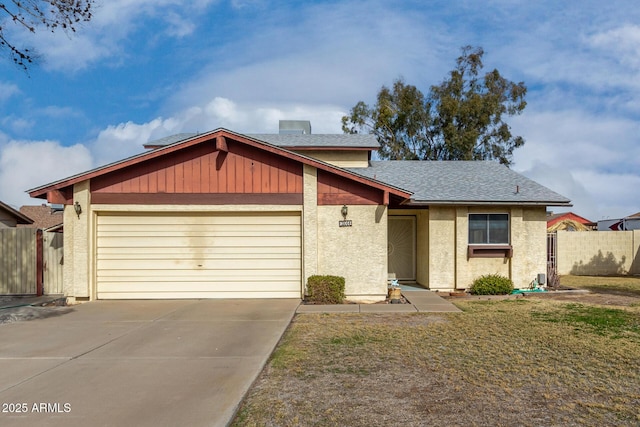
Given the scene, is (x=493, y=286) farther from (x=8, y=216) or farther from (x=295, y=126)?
(x=8, y=216)

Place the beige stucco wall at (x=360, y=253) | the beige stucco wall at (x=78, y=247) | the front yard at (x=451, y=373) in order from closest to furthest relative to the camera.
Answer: the front yard at (x=451, y=373) < the beige stucco wall at (x=78, y=247) < the beige stucco wall at (x=360, y=253)

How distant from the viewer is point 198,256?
12.4 m

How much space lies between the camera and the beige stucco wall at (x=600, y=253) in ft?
69.8

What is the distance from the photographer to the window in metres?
14.2

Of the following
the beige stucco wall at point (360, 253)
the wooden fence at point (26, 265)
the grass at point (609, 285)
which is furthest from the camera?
the grass at point (609, 285)

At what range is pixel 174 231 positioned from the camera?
1247 cm

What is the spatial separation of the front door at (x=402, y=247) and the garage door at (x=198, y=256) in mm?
4658

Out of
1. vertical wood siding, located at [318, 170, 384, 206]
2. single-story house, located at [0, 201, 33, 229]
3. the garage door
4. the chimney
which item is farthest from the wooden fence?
the chimney

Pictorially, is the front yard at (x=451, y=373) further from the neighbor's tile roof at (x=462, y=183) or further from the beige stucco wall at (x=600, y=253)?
the beige stucco wall at (x=600, y=253)

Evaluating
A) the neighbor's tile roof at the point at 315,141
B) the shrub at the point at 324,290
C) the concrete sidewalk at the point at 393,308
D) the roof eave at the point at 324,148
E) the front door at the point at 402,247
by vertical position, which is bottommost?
the concrete sidewalk at the point at 393,308

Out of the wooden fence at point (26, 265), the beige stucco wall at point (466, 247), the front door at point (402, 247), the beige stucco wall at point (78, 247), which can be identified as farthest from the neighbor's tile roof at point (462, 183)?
the wooden fence at point (26, 265)

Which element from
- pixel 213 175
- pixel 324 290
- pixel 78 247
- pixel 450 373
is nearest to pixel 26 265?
pixel 78 247

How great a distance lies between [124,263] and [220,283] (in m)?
2.60

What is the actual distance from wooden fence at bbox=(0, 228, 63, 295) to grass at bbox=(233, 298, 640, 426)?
26.0 feet
